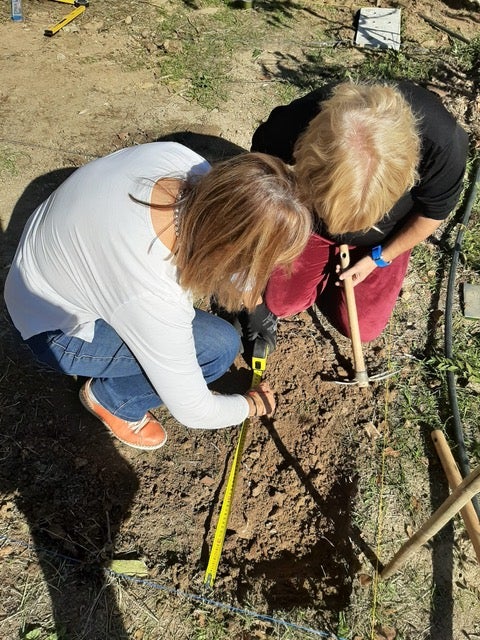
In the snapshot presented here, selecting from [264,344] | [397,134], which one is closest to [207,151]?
[264,344]

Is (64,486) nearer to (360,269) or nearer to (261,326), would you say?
(261,326)

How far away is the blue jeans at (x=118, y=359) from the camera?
2143 mm

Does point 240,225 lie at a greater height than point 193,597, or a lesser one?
greater

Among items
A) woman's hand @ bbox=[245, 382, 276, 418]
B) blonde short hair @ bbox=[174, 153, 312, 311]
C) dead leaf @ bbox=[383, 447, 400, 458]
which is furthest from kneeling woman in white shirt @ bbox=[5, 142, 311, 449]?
dead leaf @ bbox=[383, 447, 400, 458]

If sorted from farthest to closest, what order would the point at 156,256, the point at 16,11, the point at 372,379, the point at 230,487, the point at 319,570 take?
the point at 16,11 < the point at 372,379 < the point at 230,487 < the point at 319,570 < the point at 156,256

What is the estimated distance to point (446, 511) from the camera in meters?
1.62

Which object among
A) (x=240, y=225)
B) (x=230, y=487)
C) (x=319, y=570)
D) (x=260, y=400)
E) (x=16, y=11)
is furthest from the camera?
(x=16, y=11)

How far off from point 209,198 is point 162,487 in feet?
5.28

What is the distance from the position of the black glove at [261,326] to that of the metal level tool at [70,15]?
3.59m

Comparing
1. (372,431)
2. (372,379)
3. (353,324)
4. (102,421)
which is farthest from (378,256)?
(102,421)

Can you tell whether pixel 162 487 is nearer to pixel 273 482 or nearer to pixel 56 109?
pixel 273 482

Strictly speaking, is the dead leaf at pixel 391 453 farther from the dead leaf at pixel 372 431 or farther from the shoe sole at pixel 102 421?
the shoe sole at pixel 102 421

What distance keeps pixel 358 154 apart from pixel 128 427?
1.65 metres

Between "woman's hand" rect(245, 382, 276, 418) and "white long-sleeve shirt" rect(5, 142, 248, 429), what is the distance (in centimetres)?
43
